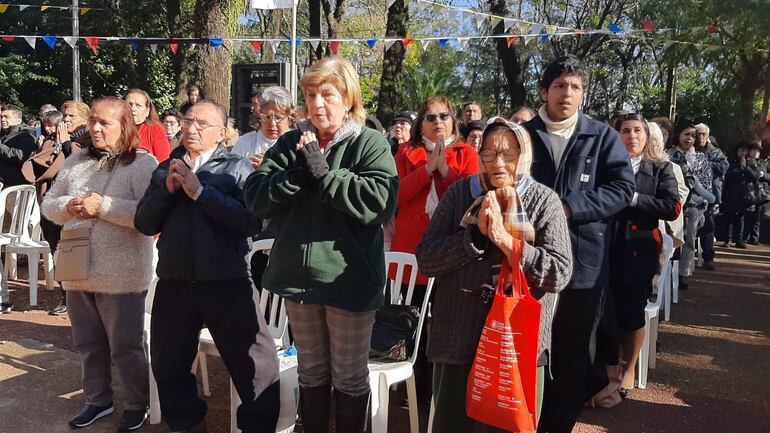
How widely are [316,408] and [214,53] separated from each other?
8.29 m

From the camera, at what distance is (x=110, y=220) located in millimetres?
3402

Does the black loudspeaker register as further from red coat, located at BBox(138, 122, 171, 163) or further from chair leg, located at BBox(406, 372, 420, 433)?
chair leg, located at BBox(406, 372, 420, 433)

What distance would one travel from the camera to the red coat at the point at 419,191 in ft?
12.5

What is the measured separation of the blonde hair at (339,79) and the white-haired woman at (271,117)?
1317 mm

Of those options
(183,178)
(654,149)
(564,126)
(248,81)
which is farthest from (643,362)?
(248,81)

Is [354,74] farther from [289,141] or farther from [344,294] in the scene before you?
[344,294]

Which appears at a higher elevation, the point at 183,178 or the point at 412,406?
the point at 183,178

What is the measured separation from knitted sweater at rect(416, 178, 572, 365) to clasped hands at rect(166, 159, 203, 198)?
1177mm

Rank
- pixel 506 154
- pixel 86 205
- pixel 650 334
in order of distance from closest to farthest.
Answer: pixel 506 154 < pixel 86 205 < pixel 650 334

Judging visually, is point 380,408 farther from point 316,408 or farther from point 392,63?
point 392,63

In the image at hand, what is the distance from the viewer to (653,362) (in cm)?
470

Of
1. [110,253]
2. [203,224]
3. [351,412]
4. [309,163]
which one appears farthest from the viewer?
[110,253]

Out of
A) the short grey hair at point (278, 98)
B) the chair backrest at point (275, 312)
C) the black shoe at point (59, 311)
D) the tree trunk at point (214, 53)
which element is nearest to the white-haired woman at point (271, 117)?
the short grey hair at point (278, 98)

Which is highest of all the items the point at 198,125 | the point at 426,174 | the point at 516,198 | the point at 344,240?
the point at 198,125
